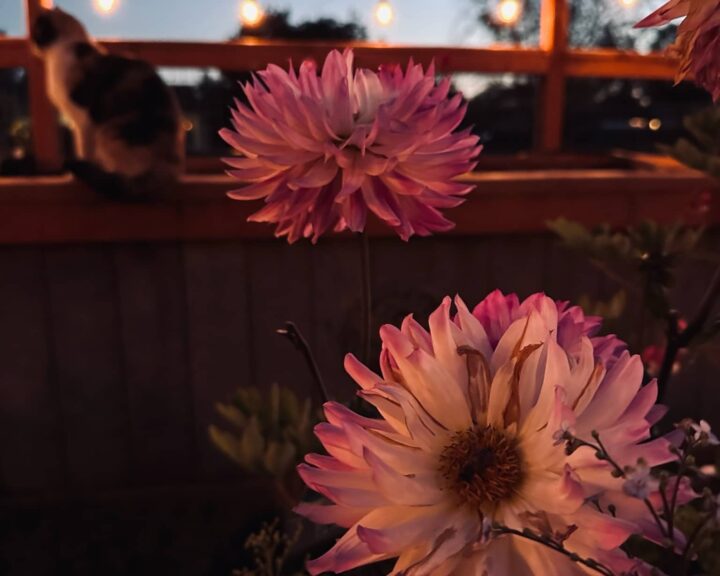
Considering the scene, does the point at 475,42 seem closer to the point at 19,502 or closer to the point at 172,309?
the point at 172,309

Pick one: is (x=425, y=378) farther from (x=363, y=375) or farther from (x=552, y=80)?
(x=552, y=80)

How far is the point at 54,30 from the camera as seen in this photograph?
7.00 feet

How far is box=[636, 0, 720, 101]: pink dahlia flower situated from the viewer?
327mm

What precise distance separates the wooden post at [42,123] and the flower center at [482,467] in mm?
2509

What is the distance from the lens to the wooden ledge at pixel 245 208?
1583 millimetres

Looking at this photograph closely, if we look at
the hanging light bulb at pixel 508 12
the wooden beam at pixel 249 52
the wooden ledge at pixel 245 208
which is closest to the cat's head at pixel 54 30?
the wooden beam at pixel 249 52

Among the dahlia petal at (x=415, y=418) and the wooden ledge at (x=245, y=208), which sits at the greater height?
the dahlia petal at (x=415, y=418)

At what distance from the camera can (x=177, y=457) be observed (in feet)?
6.01

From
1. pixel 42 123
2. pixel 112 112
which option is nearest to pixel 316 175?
pixel 112 112

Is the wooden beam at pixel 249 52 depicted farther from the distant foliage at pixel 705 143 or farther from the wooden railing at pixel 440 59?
the distant foliage at pixel 705 143

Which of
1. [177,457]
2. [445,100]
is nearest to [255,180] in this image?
[445,100]

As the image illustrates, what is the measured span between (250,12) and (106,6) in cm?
59

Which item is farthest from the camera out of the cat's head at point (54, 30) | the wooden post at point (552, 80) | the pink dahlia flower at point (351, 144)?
the wooden post at point (552, 80)

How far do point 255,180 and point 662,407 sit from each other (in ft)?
0.97
